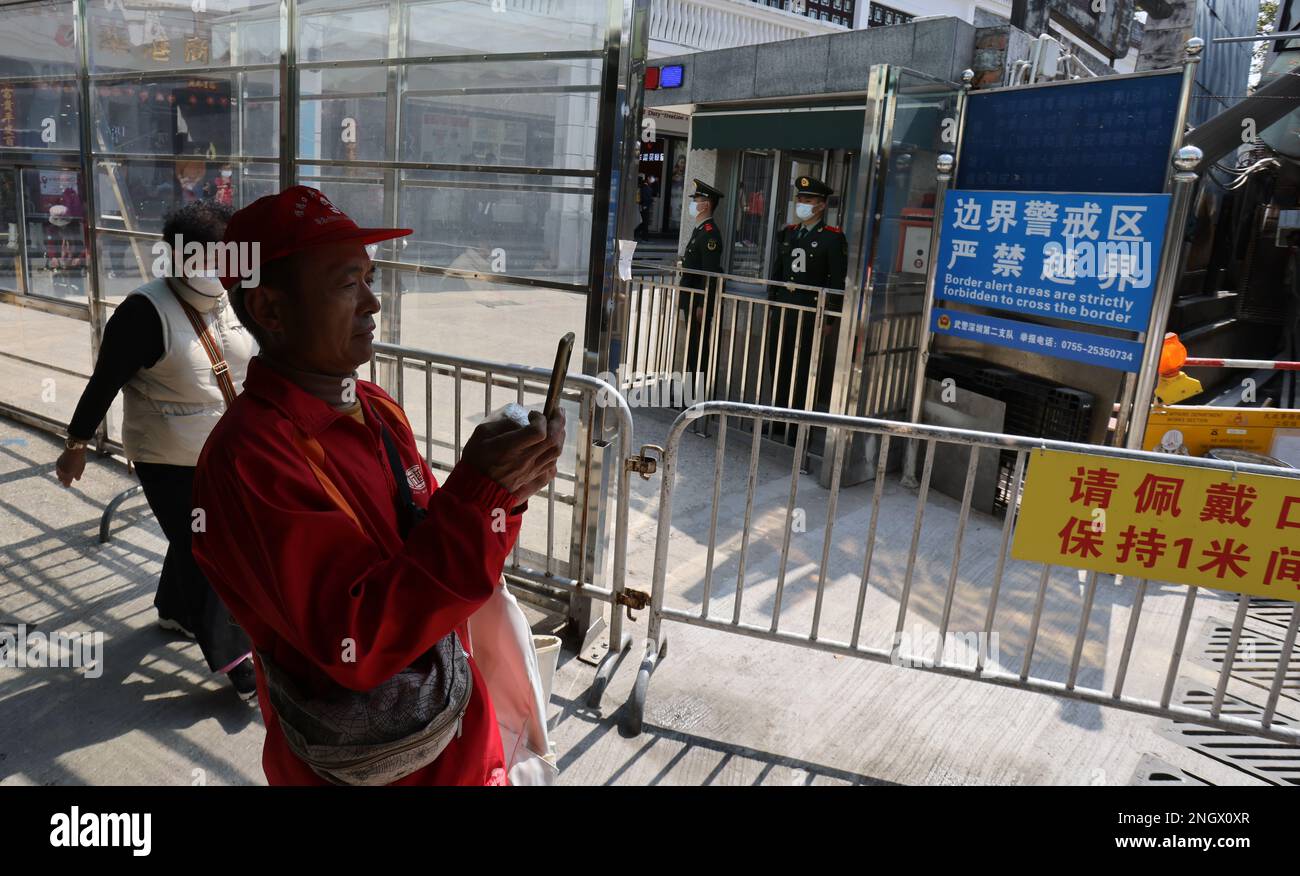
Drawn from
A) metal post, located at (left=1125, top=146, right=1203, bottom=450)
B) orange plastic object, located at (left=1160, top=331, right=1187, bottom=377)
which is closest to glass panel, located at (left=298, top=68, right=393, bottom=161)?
metal post, located at (left=1125, top=146, right=1203, bottom=450)

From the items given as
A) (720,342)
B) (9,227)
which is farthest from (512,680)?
(9,227)

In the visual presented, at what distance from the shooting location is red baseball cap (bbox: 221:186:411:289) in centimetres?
157

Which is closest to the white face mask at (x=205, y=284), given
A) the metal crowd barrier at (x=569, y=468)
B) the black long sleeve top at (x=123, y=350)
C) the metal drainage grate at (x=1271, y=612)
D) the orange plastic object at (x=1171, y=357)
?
the black long sleeve top at (x=123, y=350)

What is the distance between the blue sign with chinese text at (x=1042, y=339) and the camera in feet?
17.1

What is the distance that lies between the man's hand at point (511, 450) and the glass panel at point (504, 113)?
2478mm

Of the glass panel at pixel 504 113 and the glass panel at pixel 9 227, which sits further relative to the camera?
the glass panel at pixel 9 227

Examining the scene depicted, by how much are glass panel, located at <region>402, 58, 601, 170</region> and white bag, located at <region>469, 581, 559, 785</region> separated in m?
2.34

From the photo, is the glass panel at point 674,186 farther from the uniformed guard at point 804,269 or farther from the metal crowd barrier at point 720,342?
the uniformed guard at point 804,269

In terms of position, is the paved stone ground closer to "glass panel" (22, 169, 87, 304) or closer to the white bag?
the white bag

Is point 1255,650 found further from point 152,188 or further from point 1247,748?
point 152,188

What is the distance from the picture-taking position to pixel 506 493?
1446 millimetres

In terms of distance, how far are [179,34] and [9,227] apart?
2.33 metres

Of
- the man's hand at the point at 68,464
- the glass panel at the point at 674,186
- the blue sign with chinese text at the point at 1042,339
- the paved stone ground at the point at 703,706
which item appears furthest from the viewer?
the glass panel at the point at 674,186

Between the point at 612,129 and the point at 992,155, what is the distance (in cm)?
359
